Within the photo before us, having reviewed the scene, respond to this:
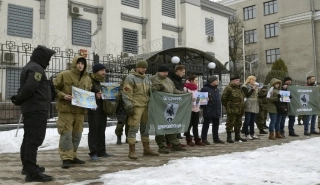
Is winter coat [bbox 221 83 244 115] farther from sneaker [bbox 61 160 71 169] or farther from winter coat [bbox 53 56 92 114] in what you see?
sneaker [bbox 61 160 71 169]

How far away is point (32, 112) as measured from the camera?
16.9 ft

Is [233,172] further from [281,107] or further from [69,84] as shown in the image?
[281,107]

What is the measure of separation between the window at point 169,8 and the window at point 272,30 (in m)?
22.3

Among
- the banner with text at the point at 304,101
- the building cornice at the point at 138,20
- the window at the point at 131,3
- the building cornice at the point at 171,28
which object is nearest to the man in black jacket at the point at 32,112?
the banner with text at the point at 304,101

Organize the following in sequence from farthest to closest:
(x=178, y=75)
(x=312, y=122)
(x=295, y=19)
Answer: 1. (x=295, y=19)
2. (x=312, y=122)
3. (x=178, y=75)

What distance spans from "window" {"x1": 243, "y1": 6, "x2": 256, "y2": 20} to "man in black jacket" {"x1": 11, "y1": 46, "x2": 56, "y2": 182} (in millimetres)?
43976

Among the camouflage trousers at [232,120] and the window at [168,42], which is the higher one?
the window at [168,42]

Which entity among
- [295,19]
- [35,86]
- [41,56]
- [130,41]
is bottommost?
[35,86]

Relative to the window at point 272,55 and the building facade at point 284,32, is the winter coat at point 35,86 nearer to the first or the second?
the building facade at point 284,32

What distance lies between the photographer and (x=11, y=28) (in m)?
17.4

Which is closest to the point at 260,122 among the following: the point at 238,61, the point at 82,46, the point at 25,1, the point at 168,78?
the point at 168,78

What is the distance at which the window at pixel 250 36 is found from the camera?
4589 centimetres

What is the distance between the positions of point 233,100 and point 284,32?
3648cm

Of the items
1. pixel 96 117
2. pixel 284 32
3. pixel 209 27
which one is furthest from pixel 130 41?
pixel 284 32
